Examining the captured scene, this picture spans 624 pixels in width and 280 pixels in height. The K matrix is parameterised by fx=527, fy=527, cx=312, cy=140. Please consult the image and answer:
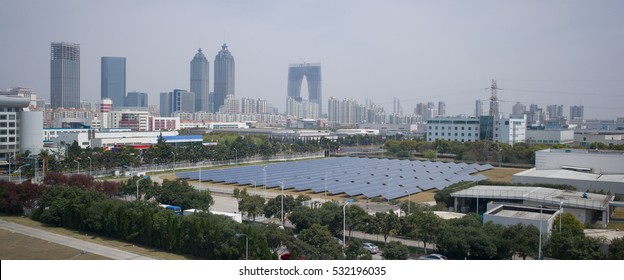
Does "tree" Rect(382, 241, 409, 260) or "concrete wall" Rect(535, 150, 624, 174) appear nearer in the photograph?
"tree" Rect(382, 241, 409, 260)

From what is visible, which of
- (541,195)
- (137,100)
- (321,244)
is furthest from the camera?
(137,100)

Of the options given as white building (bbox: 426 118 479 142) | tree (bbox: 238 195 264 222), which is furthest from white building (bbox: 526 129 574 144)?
tree (bbox: 238 195 264 222)

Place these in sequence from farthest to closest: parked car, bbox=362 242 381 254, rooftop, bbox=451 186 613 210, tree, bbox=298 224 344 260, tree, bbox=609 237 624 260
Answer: rooftop, bbox=451 186 613 210, parked car, bbox=362 242 381 254, tree, bbox=298 224 344 260, tree, bbox=609 237 624 260

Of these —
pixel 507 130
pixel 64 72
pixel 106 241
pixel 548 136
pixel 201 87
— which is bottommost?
pixel 106 241

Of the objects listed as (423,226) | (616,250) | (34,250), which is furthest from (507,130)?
(34,250)

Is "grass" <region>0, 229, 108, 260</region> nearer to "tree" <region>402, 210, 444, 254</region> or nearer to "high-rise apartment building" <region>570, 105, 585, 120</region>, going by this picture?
"tree" <region>402, 210, 444, 254</region>

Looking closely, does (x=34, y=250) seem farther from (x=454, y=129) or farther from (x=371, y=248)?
(x=454, y=129)

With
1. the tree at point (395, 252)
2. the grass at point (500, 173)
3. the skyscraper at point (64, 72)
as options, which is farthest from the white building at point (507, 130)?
the tree at point (395, 252)
